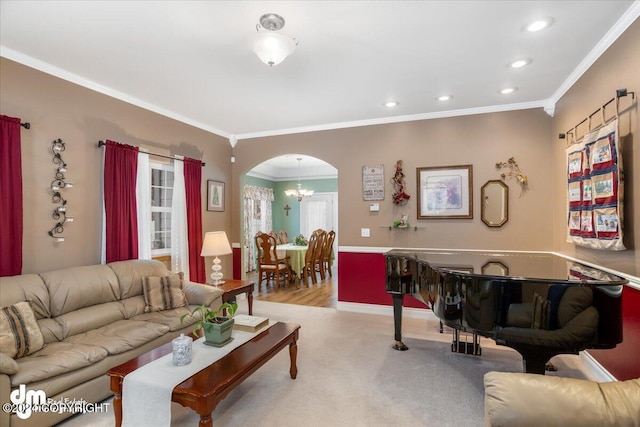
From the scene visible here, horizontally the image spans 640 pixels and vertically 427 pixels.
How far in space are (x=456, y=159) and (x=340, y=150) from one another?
1678 mm

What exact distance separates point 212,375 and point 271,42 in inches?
84.7

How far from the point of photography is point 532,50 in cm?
276

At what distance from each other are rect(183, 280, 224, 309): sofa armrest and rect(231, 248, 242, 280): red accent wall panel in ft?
6.34

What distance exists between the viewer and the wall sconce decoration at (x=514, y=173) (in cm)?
407

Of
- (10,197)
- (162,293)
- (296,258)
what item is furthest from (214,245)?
(296,258)

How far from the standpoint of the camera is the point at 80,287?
113 inches

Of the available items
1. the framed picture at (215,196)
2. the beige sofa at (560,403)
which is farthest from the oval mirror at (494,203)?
the framed picture at (215,196)

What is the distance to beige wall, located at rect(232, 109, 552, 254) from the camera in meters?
4.04

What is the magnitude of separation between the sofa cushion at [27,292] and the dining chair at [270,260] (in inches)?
150

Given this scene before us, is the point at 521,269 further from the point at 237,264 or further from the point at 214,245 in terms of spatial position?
the point at 237,264

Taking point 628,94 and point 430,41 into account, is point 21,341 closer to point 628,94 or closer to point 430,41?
point 430,41

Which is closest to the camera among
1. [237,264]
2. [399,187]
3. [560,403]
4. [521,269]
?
[560,403]

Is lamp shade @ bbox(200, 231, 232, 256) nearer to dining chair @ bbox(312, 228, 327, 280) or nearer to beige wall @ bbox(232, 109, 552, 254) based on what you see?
beige wall @ bbox(232, 109, 552, 254)

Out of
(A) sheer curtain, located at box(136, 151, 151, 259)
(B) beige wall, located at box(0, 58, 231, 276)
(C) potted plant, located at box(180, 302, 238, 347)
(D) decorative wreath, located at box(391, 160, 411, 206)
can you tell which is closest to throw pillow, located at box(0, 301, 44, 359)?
(B) beige wall, located at box(0, 58, 231, 276)
